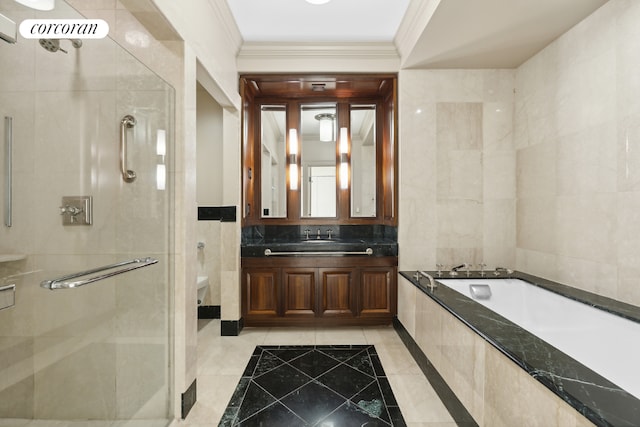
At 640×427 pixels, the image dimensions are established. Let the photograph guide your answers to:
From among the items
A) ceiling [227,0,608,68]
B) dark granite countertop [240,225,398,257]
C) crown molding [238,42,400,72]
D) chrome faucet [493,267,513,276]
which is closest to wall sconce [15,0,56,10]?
ceiling [227,0,608,68]

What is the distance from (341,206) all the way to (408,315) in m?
1.37

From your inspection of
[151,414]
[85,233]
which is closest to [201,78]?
[85,233]

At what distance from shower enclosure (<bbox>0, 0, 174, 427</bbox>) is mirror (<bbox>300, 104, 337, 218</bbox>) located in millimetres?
1830

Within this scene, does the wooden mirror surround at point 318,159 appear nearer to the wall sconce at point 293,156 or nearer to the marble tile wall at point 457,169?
the wall sconce at point 293,156

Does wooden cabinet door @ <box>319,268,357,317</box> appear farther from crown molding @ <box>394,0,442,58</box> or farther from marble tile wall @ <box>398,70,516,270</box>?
crown molding @ <box>394,0,442,58</box>

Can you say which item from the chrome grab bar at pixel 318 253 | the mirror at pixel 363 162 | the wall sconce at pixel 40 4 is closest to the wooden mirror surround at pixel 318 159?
the mirror at pixel 363 162

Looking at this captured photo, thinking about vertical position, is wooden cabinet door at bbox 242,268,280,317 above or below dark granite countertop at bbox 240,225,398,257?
below

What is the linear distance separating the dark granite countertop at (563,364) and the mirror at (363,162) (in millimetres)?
1640

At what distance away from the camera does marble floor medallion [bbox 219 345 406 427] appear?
1.66 meters

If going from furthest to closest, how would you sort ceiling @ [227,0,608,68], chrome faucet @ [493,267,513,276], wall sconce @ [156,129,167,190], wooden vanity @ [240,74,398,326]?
wooden vanity @ [240,74,398,326] < chrome faucet @ [493,267,513,276] < ceiling @ [227,0,608,68] < wall sconce @ [156,129,167,190]

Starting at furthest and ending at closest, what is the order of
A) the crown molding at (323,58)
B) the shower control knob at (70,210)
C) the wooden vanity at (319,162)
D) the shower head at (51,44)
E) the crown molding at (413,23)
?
1. the wooden vanity at (319,162)
2. the crown molding at (323,58)
3. the crown molding at (413,23)
4. the shower control knob at (70,210)
5. the shower head at (51,44)

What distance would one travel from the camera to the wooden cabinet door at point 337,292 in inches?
114

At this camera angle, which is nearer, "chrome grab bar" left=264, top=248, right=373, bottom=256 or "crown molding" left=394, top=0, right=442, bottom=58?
"crown molding" left=394, top=0, right=442, bottom=58

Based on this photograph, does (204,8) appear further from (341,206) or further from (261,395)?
(261,395)
